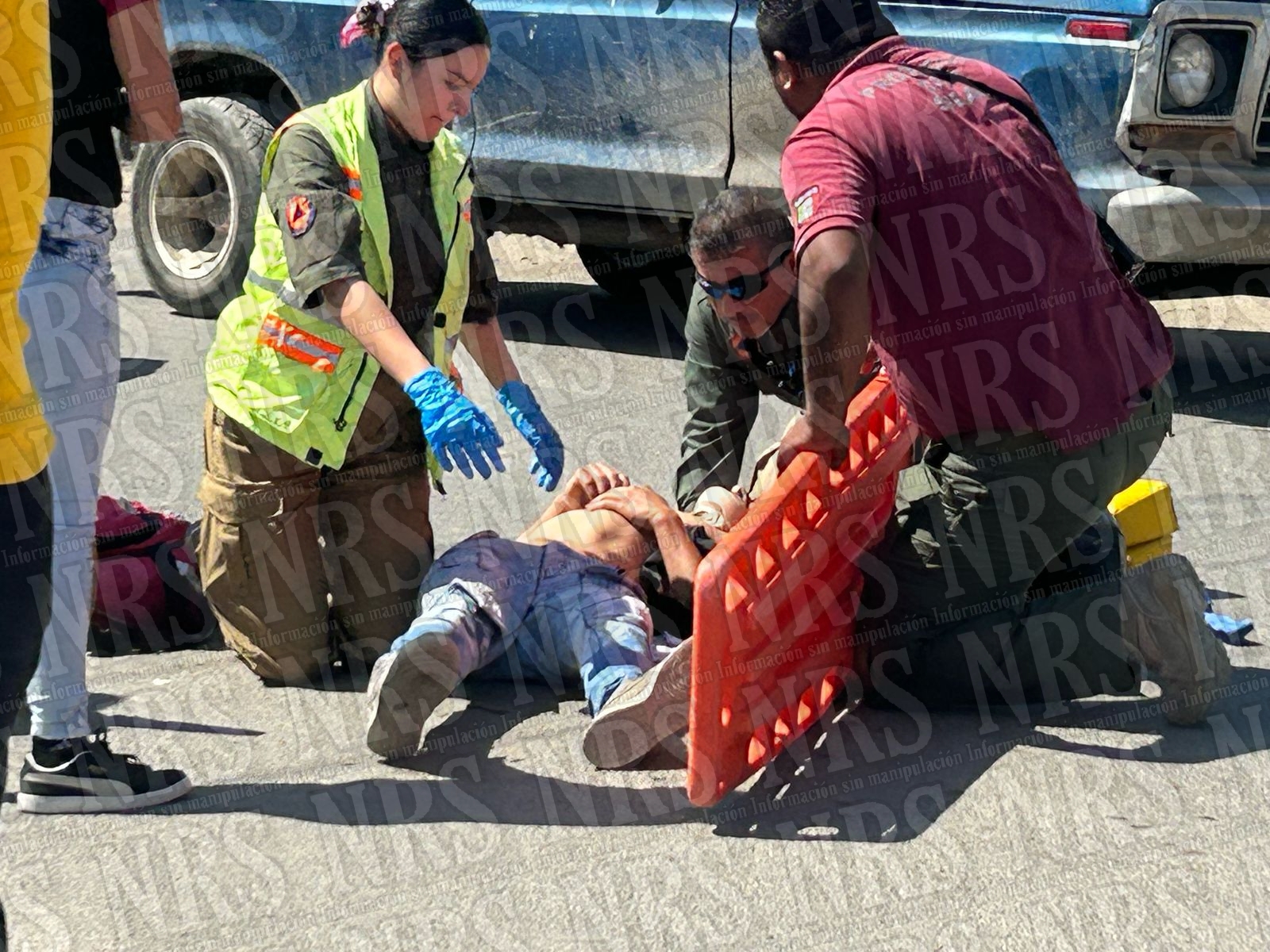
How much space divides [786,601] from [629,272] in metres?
4.49

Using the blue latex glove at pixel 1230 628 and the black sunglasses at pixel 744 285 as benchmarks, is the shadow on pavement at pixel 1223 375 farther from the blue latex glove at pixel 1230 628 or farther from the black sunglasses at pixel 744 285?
the black sunglasses at pixel 744 285

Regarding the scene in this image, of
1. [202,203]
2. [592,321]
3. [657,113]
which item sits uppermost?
[657,113]

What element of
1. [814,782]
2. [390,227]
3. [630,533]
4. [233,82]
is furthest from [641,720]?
[233,82]

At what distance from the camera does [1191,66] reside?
18.4 feet

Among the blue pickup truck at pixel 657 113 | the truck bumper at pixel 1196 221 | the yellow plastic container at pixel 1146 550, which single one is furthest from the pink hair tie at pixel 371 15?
the truck bumper at pixel 1196 221

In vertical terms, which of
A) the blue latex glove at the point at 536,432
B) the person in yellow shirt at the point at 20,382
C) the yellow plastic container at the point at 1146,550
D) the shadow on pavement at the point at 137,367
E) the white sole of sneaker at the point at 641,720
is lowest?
the shadow on pavement at the point at 137,367

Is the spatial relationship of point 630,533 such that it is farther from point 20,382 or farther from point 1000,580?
point 20,382

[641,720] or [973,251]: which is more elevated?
[973,251]

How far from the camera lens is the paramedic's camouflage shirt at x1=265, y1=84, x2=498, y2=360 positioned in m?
3.99

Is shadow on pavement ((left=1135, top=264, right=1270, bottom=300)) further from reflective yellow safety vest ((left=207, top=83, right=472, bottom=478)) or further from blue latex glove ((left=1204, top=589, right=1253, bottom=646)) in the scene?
reflective yellow safety vest ((left=207, top=83, right=472, bottom=478))

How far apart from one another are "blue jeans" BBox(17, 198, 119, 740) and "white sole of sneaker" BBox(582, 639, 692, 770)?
1088 millimetres

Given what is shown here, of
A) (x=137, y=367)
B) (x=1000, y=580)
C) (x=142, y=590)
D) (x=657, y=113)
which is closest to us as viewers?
(x=1000, y=580)

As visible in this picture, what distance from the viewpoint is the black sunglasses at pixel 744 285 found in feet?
14.2

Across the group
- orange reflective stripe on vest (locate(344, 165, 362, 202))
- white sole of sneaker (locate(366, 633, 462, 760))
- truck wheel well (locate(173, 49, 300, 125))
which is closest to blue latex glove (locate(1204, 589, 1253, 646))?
white sole of sneaker (locate(366, 633, 462, 760))
